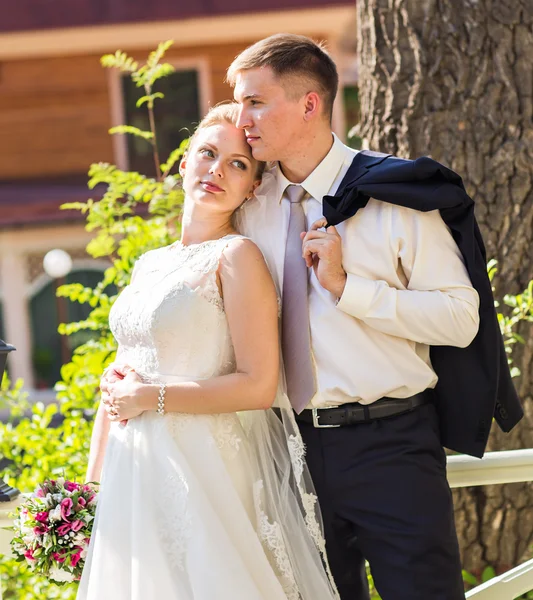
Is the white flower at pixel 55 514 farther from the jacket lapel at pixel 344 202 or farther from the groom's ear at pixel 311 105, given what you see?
the groom's ear at pixel 311 105

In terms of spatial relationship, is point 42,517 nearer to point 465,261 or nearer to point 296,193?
point 296,193

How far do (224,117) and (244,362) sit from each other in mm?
732

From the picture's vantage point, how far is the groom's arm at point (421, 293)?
89.8 inches

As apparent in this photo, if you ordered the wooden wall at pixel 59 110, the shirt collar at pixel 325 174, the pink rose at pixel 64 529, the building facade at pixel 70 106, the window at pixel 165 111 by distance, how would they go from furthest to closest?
the window at pixel 165 111, the wooden wall at pixel 59 110, the building facade at pixel 70 106, the shirt collar at pixel 325 174, the pink rose at pixel 64 529

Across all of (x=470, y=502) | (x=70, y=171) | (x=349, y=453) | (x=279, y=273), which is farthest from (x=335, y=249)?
(x=70, y=171)

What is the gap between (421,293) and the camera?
2299 millimetres

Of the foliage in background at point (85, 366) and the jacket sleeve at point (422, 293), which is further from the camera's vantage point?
the foliage in background at point (85, 366)

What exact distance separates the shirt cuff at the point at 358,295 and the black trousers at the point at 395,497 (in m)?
0.32

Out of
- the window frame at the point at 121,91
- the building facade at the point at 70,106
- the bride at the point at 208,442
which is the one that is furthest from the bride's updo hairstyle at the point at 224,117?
the window frame at the point at 121,91

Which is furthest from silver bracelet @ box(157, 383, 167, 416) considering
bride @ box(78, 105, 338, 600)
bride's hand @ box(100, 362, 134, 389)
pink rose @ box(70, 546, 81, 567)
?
pink rose @ box(70, 546, 81, 567)

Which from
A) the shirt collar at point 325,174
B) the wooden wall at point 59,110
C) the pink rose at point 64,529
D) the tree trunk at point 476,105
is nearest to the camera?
the pink rose at point 64,529

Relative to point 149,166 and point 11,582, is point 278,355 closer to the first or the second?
point 11,582

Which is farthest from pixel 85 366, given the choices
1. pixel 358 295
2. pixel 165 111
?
pixel 165 111

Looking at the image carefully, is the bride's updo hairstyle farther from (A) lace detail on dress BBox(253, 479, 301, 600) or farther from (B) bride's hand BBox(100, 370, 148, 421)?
(A) lace detail on dress BBox(253, 479, 301, 600)
